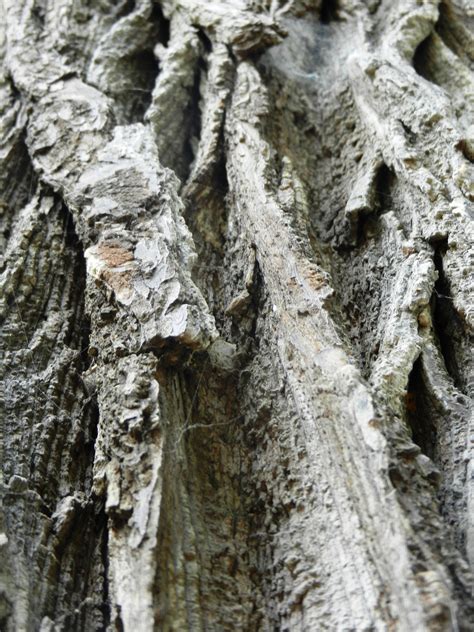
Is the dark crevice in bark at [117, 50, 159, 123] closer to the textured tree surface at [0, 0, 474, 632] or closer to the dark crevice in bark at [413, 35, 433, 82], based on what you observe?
the textured tree surface at [0, 0, 474, 632]

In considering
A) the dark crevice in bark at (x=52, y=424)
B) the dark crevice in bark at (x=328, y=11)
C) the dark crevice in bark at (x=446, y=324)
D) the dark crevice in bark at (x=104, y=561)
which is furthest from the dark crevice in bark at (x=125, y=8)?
the dark crevice in bark at (x=104, y=561)

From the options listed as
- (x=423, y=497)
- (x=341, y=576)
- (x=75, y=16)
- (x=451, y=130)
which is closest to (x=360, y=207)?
(x=451, y=130)

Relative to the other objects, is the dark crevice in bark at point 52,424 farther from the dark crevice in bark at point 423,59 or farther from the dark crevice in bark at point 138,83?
the dark crevice in bark at point 423,59

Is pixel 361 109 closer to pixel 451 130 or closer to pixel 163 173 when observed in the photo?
pixel 451 130

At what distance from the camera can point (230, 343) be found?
181 cm

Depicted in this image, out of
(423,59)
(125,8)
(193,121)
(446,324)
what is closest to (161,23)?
(125,8)

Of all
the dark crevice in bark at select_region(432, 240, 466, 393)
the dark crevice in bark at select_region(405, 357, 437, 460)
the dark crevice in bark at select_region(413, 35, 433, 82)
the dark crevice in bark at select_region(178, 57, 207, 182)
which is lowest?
the dark crevice in bark at select_region(405, 357, 437, 460)

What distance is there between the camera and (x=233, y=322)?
73.4 inches

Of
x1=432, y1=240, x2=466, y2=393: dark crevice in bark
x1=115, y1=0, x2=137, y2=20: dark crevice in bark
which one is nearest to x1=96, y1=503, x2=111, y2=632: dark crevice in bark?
x1=432, y1=240, x2=466, y2=393: dark crevice in bark

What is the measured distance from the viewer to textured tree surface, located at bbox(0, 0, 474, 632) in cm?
136

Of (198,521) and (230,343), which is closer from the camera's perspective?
(198,521)

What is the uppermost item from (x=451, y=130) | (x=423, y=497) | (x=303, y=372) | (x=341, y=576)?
(x=451, y=130)

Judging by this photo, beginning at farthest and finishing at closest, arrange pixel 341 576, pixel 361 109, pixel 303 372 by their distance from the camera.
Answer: pixel 361 109 < pixel 303 372 < pixel 341 576

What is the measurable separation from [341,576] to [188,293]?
2.36ft
